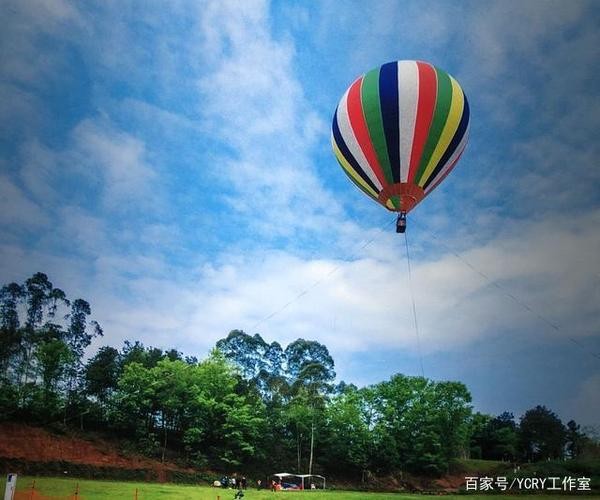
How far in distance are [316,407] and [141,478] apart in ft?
74.4

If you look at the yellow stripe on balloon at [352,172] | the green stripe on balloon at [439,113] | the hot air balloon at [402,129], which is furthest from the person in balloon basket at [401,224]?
the green stripe on balloon at [439,113]

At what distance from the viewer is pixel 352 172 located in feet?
68.1

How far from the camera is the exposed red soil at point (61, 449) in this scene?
40.9m

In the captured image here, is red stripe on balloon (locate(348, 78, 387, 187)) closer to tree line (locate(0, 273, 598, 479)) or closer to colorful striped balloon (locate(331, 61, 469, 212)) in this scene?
colorful striped balloon (locate(331, 61, 469, 212))

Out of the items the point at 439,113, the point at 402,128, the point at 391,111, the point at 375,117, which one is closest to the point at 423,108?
the point at 439,113

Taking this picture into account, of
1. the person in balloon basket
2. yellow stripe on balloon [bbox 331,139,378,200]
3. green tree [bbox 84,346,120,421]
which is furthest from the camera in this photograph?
green tree [bbox 84,346,120,421]

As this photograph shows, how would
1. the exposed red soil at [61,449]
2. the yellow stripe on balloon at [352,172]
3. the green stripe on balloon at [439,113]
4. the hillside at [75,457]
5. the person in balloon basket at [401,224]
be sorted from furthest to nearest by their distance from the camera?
the exposed red soil at [61,449] < the hillside at [75,457] < the yellow stripe on balloon at [352,172] < the person in balloon basket at [401,224] < the green stripe on balloon at [439,113]

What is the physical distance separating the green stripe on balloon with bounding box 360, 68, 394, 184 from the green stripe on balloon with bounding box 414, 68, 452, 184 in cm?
142

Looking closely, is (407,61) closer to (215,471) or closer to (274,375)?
(215,471)

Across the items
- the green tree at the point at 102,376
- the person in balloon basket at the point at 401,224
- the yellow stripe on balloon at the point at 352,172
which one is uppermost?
the yellow stripe on balloon at the point at 352,172

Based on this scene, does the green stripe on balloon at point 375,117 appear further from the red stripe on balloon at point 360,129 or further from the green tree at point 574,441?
the green tree at point 574,441

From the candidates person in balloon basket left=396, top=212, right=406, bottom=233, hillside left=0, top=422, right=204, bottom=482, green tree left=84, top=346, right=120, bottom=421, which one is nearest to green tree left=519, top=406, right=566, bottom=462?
hillside left=0, top=422, right=204, bottom=482

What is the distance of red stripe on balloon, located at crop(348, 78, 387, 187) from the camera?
19.2 meters

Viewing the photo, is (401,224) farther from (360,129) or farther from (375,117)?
(375,117)
